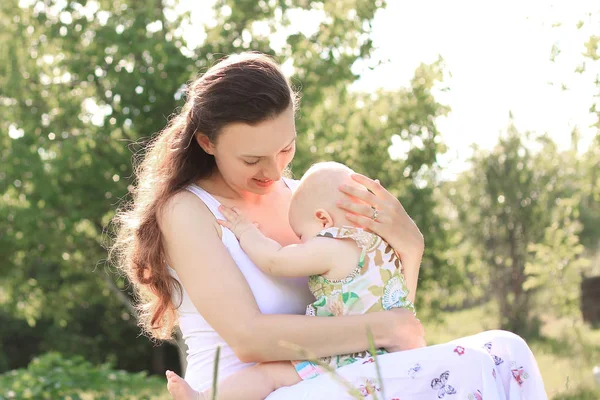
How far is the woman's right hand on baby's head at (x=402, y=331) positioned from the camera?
8.08ft

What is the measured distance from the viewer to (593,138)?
5359 mm

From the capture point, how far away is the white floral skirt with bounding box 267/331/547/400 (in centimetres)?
213

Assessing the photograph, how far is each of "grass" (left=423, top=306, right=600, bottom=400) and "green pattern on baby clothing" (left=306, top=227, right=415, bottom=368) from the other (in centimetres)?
54

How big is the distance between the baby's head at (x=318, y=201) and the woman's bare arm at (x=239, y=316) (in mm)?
255

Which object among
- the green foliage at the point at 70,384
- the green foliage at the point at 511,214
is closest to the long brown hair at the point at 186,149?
the green foliage at the point at 70,384

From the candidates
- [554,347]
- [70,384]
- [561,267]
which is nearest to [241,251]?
[70,384]

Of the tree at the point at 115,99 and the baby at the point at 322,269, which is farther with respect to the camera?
the tree at the point at 115,99

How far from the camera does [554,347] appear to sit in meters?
8.70

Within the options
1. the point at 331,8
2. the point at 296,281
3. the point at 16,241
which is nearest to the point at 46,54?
the point at 16,241

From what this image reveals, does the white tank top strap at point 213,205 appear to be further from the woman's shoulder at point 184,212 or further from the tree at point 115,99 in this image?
the tree at point 115,99

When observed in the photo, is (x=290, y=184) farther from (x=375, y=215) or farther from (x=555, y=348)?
(x=555, y=348)

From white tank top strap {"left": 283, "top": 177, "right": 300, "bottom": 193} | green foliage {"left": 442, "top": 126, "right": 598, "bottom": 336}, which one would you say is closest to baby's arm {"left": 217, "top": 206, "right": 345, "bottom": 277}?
white tank top strap {"left": 283, "top": 177, "right": 300, "bottom": 193}

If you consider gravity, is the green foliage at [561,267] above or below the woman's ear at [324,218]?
below

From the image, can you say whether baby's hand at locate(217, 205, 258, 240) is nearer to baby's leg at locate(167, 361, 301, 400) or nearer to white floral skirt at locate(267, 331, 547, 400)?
baby's leg at locate(167, 361, 301, 400)
